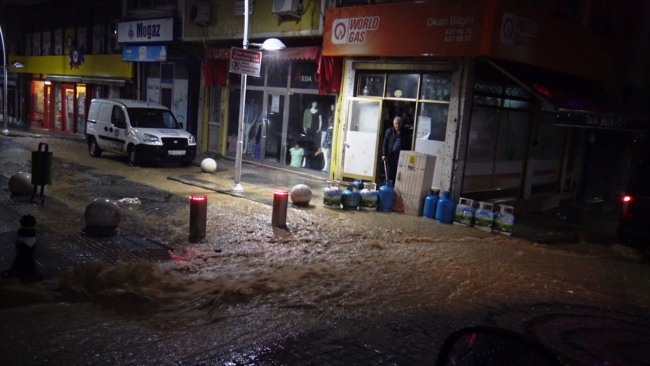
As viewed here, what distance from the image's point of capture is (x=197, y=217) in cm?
822

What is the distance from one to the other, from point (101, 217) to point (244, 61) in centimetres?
521

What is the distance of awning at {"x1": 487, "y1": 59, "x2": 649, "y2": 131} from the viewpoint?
38.5 feet

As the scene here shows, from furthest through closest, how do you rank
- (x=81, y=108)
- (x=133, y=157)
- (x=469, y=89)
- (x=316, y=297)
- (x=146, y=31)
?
(x=81, y=108), (x=146, y=31), (x=133, y=157), (x=469, y=89), (x=316, y=297)

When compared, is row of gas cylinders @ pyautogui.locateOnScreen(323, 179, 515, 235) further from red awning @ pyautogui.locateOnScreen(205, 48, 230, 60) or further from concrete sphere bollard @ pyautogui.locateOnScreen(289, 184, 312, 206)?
red awning @ pyautogui.locateOnScreen(205, 48, 230, 60)

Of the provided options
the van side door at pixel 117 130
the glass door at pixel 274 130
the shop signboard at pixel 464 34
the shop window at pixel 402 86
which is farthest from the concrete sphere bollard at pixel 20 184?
the shop window at pixel 402 86

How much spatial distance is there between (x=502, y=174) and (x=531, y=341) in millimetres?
12037

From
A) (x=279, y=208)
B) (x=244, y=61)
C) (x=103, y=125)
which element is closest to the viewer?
(x=279, y=208)

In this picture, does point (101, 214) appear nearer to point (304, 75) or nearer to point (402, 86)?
point (402, 86)

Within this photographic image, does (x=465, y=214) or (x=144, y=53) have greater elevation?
(x=144, y=53)

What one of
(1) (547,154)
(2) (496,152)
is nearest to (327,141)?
(2) (496,152)

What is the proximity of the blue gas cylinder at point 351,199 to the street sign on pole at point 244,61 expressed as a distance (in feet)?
11.4

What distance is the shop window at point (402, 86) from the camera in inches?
512

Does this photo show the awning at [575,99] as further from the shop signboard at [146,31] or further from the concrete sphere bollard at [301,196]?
the shop signboard at [146,31]

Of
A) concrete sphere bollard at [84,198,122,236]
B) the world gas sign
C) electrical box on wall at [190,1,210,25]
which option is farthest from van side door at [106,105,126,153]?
concrete sphere bollard at [84,198,122,236]
